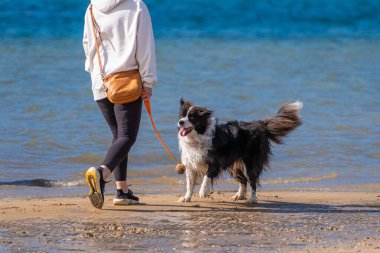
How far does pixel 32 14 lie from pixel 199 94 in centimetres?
1839

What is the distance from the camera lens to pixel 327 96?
50.3 ft

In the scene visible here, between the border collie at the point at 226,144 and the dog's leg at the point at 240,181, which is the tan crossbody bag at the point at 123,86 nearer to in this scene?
the border collie at the point at 226,144

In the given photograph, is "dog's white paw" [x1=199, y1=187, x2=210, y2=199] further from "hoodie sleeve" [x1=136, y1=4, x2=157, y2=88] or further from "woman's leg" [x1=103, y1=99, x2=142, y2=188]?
"hoodie sleeve" [x1=136, y1=4, x2=157, y2=88]

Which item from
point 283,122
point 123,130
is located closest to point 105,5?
point 123,130

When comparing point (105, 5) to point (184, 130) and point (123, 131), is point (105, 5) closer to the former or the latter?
point (123, 131)

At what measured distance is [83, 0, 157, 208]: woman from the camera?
256 inches

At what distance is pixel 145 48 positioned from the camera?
6.51 metres

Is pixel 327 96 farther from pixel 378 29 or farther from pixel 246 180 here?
pixel 378 29

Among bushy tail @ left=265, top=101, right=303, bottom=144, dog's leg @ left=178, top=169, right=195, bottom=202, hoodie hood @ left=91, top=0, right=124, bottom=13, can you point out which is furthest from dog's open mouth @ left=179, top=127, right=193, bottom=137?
hoodie hood @ left=91, top=0, right=124, bottom=13

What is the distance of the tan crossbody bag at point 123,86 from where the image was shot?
21.3 ft

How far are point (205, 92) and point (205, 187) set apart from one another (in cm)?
857

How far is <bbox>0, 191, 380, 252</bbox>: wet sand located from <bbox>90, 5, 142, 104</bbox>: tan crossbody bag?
2.81ft

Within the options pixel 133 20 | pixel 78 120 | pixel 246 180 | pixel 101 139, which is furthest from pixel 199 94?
pixel 133 20

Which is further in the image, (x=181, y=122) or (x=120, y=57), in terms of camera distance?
(x=181, y=122)
